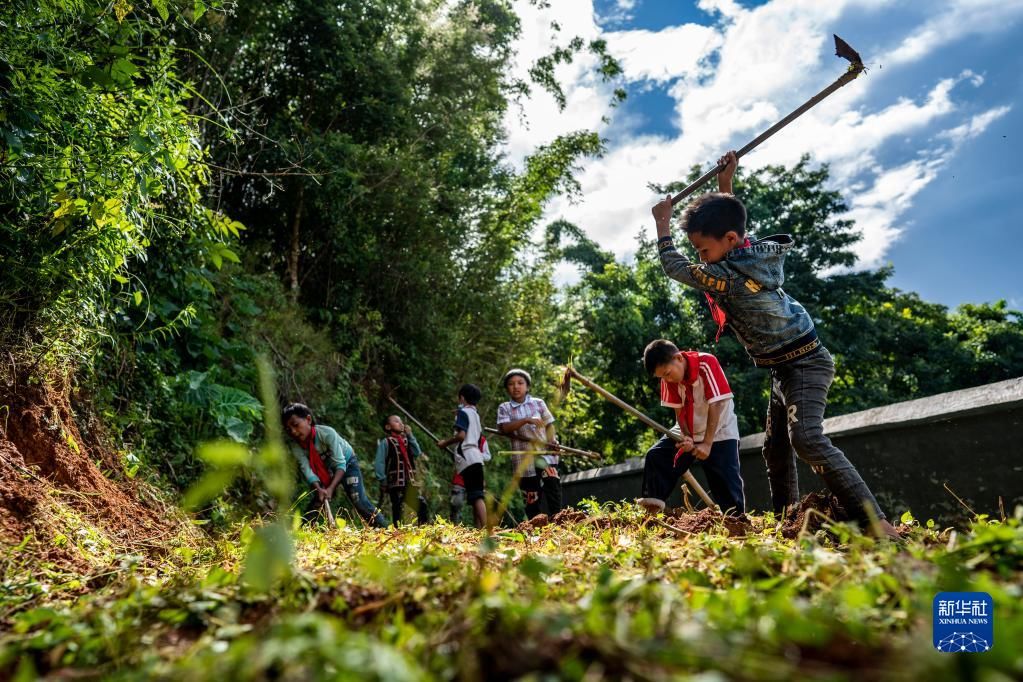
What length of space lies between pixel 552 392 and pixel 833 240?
1299cm

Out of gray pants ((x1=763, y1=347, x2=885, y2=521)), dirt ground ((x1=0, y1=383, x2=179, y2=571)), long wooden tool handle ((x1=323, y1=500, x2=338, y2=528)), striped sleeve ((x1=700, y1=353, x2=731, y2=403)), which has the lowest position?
long wooden tool handle ((x1=323, y1=500, x2=338, y2=528))

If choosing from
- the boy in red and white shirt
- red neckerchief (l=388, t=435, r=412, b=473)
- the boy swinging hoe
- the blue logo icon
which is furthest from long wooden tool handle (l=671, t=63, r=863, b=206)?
red neckerchief (l=388, t=435, r=412, b=473)

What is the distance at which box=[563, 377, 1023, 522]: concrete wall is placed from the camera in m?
4.18

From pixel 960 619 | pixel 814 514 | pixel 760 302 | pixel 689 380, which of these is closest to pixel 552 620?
pixel 960 619

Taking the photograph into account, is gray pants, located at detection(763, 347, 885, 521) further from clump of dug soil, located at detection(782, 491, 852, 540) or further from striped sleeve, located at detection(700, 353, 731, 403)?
striped sleeve, located at detection(700, 353, 731, 403)

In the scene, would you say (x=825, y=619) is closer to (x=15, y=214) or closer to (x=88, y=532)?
(x=88, y=532)

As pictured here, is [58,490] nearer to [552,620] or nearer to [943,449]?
[552,620]

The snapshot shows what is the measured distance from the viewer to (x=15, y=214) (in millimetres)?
3818

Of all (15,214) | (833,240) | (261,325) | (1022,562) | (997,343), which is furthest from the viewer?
(997,343)

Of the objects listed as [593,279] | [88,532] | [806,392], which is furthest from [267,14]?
[593,279]

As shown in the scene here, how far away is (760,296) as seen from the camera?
3.70 m

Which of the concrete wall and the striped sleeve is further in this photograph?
the striped sleeve

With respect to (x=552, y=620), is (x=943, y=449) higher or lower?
higher

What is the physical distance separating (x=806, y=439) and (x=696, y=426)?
1247 mm
